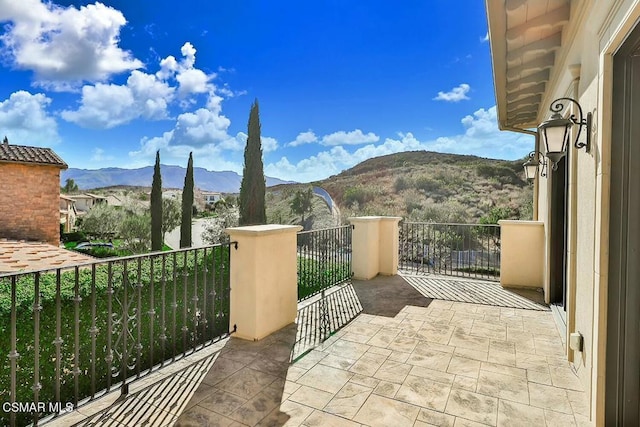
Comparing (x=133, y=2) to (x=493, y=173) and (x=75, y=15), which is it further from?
(x=493, y=173)

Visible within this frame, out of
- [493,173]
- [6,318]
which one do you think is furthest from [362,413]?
[493,173]

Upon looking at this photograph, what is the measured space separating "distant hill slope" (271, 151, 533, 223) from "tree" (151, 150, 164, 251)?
1010 centimetres

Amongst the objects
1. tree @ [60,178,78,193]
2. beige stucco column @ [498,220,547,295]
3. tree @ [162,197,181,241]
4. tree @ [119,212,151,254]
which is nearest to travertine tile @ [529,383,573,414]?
beige stucco column @ [498,220,547,295]

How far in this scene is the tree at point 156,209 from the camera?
17.4 metres

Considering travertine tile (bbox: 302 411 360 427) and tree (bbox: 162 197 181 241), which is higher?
tree (bbox: 162 197 181 241)

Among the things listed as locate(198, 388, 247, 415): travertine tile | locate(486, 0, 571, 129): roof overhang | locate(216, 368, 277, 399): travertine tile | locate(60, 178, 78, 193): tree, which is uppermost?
locate(60, 178, 78, 193): tree

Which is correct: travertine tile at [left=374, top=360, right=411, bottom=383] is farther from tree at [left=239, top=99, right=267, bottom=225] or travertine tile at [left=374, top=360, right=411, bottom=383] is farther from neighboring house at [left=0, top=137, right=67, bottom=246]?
tree at [left=239, top=99, right=267, bottom=225]

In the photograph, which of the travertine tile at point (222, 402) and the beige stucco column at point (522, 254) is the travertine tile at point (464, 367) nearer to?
the travertine tile at point (222, 402)

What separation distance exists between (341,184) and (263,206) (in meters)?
13.4

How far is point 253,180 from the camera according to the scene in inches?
628

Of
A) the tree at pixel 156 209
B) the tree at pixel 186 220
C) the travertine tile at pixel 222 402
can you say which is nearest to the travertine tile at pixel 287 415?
the travertine tile at pixel 222 402

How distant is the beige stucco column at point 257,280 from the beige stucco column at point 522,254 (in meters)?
3.91

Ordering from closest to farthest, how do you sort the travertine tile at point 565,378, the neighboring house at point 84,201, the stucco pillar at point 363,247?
the travertine tile at point 565,378 < the stucco pillar at point 363,247 < the neighboring house at point 84,201

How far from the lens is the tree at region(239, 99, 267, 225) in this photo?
1581 centimetres
